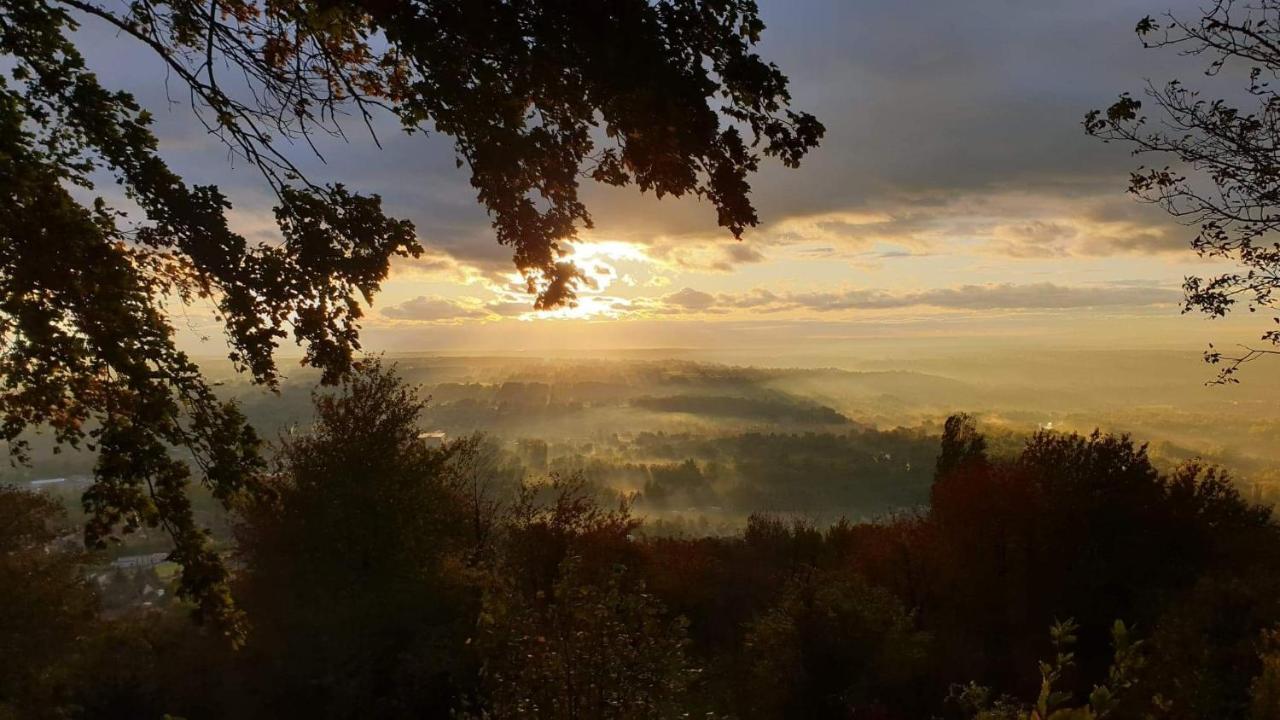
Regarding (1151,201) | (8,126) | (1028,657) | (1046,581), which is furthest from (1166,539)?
(8,126)

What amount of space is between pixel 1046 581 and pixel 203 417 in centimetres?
3206

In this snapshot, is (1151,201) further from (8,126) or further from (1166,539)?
(1166,539)

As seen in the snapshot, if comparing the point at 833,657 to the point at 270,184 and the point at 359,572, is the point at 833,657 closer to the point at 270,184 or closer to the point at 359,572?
the point at 359,572

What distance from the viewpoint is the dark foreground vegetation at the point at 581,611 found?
11.7 metres

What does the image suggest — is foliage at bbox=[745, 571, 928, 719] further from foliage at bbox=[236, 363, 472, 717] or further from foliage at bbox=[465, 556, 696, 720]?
foliage at bbox=[465, 556, 696, 720]

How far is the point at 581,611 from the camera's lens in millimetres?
10469

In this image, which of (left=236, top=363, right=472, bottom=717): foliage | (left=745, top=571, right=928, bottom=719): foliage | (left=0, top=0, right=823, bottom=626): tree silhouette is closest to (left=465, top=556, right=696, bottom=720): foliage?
(left=0, top=0, right=823, bottom=626): tree silhouette

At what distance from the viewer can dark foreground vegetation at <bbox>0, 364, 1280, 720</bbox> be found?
11742 mm

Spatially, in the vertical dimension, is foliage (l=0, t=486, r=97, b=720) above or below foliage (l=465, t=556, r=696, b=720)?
below

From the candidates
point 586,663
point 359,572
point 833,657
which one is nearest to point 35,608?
point 359,572

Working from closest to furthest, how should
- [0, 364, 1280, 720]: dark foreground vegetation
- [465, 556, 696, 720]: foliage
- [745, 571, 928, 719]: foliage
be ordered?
[465, 556, 696, 720]: foliage, [0, 364, 1280, 720]: dark foreground vegetation, [745, 571, 928, 719]: foliage

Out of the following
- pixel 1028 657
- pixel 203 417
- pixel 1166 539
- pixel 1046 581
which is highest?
pixel 203 417

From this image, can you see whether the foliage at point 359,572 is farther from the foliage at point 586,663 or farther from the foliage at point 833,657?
the foliage at point 833,657

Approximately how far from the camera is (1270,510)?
3039 centimetres
